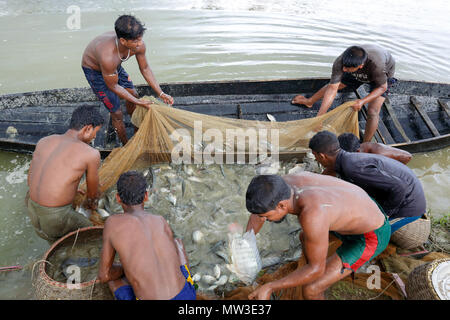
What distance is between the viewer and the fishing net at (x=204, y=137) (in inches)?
129

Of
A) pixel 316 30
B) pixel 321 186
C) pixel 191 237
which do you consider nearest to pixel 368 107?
pixel 321 186

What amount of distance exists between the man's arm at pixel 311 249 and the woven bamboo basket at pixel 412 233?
1.14m

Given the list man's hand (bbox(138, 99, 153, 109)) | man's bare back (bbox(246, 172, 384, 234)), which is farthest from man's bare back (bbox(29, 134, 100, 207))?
man's bare back (bbox(246, 172, 384, 234))

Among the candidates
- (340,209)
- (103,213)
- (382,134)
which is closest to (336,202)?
(340,209)

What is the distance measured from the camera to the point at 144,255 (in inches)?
75.9

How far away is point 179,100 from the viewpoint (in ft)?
15.8

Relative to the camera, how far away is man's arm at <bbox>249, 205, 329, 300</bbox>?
1.96 meters

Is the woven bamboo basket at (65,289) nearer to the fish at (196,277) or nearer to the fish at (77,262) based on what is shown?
the fish at (77,262)

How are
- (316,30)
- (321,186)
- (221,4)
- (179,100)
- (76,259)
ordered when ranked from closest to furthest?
(321,186)
(76,259)
(179,100)
(316,30)
(221,4)

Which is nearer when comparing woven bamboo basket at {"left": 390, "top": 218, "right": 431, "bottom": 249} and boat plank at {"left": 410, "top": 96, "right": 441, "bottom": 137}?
woven bamboo basket at {"left": 390, "top": 218, "right": 431, "bottom": 249}

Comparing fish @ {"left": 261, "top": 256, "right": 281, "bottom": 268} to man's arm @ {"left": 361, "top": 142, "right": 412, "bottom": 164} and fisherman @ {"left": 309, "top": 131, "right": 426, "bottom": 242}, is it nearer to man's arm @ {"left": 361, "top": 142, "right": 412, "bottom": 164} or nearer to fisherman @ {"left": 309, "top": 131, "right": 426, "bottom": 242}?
fisherman @ {"left": 309, "top": 131, "right": 426, "bottom": 242}

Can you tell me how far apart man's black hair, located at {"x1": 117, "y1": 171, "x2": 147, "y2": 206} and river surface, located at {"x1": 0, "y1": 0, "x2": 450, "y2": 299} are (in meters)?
1.50
